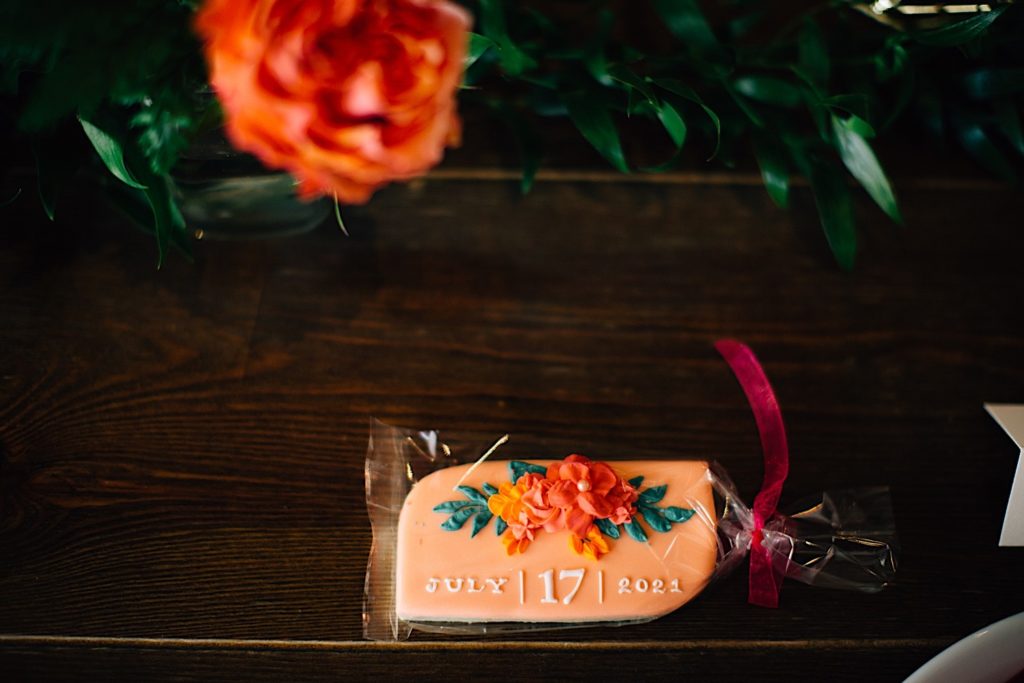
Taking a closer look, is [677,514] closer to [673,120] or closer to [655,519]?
[655,519]

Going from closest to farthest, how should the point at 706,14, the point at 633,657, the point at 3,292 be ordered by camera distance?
the point at 633,657 → the point at 3,292 → the point at 706,14

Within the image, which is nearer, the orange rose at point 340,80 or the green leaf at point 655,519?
the orange rose at point 340,80

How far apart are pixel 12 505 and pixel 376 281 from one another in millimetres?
293

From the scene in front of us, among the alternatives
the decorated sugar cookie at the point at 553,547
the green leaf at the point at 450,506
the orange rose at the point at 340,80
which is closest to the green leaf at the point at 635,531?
the decorated sugar cookie at the point at 553,547

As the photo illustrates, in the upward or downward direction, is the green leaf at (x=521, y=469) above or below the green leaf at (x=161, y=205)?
below

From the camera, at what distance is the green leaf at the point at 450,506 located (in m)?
0.51

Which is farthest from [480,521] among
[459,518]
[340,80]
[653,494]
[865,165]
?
[865,165]

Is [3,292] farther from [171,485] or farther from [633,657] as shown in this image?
[633,657]

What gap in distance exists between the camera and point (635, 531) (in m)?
0.50

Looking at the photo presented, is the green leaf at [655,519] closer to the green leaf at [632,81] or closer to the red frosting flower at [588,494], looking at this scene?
the red frosting flower at [588,494]

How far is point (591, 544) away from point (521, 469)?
0.07 m

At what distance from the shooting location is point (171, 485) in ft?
1.75

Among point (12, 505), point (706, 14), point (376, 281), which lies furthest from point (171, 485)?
point (706, 14)

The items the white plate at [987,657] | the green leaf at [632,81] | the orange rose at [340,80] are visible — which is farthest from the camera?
the green leaf at [632,81]
